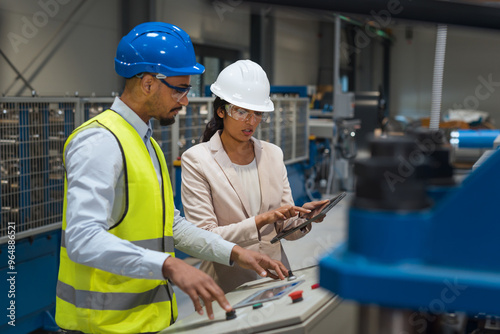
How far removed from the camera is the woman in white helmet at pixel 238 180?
2.00m

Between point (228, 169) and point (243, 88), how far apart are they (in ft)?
1.09

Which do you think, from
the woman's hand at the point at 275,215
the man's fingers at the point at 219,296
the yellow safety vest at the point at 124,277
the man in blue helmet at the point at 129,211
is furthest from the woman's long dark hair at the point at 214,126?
the man's fingers at the point at 219,296

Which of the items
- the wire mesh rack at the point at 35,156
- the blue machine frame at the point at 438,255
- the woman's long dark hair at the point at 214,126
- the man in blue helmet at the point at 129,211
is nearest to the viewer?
the blue machine frame at the point at 438,255

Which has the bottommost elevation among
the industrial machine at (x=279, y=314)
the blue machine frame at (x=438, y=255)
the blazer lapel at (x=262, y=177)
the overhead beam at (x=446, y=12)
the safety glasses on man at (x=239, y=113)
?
the industrial machine at (x=279, y=314)

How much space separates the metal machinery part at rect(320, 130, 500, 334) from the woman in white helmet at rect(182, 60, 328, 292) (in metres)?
1.43

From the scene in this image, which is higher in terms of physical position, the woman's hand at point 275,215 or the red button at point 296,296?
the woman's hand at point 275,215

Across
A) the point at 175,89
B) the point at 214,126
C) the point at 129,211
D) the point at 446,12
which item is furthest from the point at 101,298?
the point at 446,12

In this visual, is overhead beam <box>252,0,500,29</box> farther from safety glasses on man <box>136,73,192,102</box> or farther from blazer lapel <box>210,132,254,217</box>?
blazer lapel <box>210,132,254,217</box>

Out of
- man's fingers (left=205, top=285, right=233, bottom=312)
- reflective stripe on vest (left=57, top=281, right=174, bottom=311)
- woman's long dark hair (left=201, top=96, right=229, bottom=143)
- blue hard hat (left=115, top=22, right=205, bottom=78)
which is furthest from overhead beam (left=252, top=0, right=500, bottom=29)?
woman's long dark hair (left=201, top=96, right=229, bottom=143)

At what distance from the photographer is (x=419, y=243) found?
0.52 metres

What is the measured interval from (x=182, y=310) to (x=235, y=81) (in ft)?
7.20

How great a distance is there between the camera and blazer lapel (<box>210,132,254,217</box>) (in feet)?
6.86

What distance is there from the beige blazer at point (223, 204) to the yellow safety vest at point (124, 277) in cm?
51

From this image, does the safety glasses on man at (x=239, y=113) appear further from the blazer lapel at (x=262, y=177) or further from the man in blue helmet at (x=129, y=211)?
the man in blue helmet at (x=129, y=211)
